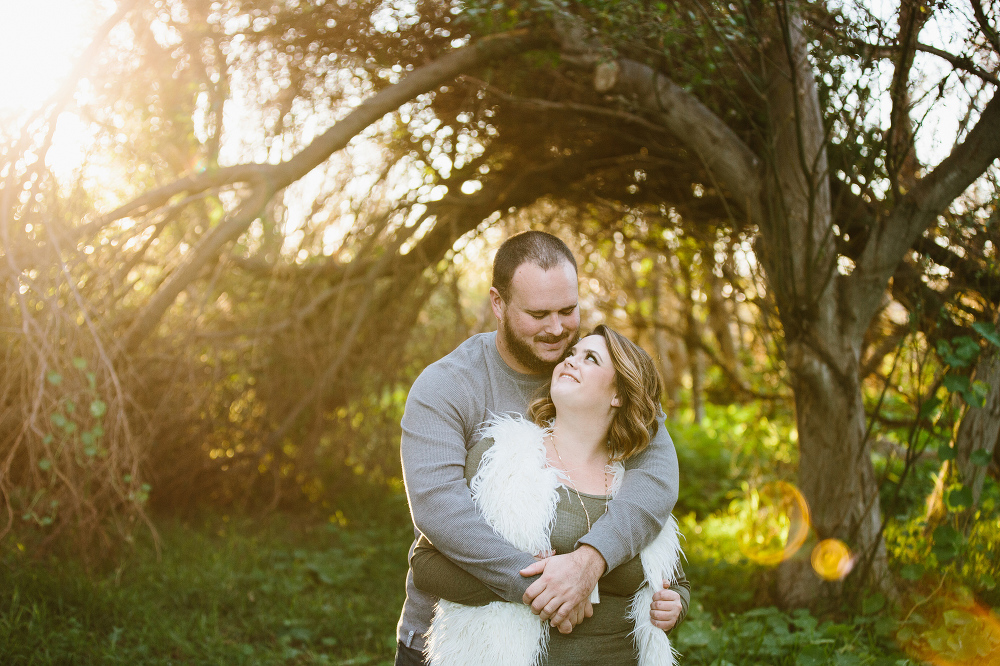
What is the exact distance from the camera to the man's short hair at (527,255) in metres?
2.41

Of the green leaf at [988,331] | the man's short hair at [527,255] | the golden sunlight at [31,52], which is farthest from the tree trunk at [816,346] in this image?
the golden sunlight at [31,52]

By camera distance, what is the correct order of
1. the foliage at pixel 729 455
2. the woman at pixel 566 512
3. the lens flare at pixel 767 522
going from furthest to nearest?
the foliage at pixel 729 455, the lens flare at pixel 767 522, the woman at pixel 566 512

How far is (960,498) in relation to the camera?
2.97 metres

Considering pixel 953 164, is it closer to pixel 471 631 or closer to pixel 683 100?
pixel 683 100

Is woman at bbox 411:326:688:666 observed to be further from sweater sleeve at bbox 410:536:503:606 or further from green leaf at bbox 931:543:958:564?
green leaf at bbox 931:543:958:564

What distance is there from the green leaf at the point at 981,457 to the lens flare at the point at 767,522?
2.77ft

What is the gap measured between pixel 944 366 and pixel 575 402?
6.67ft

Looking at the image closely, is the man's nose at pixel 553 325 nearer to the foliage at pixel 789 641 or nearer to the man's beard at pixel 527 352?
the man's beard at pixel 527 352

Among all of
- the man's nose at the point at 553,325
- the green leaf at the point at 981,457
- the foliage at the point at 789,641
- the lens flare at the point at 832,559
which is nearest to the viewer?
the man's nose at the point at 553,325

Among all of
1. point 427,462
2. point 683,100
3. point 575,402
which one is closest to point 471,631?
point 427,462

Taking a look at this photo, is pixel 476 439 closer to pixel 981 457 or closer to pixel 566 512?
pixel 566 512

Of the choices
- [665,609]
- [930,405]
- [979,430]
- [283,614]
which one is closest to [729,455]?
[979,430]

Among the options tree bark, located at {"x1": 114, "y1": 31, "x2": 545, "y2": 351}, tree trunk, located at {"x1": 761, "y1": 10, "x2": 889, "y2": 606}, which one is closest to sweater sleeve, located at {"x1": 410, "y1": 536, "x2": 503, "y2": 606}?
tree trunk, located at {"x1": 761, "y1": 10, "x2": 889, "y2": 606}

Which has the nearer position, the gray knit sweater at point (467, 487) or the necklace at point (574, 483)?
the gray knit sweater at point (467, 487)
